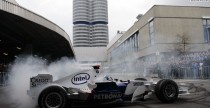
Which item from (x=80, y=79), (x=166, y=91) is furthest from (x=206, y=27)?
(x=80, y=79)

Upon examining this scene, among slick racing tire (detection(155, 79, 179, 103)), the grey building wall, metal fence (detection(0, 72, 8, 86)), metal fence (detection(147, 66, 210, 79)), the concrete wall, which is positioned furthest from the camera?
the concrete wall

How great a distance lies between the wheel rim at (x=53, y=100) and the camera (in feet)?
25.7

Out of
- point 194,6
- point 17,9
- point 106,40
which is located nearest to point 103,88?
point 17,9

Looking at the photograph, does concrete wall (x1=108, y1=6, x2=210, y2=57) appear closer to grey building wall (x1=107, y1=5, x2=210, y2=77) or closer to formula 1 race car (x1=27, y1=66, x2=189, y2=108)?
grey building wall (x1=107, y1=5, x2=210, y2=77)

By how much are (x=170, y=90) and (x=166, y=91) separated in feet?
0.53

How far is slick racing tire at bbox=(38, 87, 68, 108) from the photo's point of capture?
25.6 feet

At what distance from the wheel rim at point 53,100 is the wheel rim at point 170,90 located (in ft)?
10.9

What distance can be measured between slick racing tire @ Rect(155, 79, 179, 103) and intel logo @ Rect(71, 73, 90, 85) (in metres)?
2.24

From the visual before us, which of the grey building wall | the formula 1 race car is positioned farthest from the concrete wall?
the formula 1 race car

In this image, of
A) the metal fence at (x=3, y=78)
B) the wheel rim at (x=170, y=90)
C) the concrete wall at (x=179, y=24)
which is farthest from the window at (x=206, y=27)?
the wheel rim at (x=170, y=90)

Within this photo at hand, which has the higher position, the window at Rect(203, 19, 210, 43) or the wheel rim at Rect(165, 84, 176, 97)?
the window at Rect(203, 19, 210, 43)

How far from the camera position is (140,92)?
8898 mm

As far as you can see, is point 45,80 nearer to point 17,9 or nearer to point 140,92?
point 140,92

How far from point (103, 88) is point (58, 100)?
137 cm
